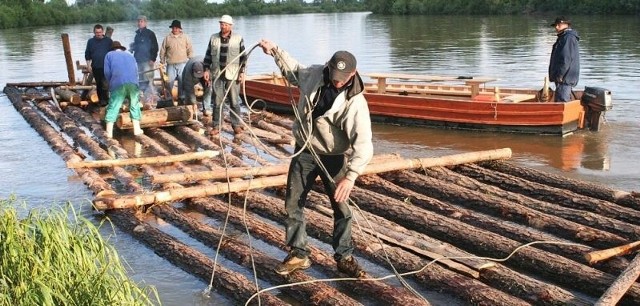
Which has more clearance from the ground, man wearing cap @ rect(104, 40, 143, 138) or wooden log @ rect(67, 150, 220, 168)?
man wearing cap @ rect(104, 40, 143, 138)

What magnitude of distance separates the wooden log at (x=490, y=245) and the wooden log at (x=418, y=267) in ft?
2.28

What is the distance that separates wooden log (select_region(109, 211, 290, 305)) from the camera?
5.50 metres

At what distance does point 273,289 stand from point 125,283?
1.41 metres

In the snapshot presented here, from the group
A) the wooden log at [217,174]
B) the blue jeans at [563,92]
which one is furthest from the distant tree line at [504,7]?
the wooden log at [217,174]

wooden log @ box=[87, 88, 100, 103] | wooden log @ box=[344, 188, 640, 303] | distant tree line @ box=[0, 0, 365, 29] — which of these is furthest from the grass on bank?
distant tree line @ box=[0, 0, 365, 29]

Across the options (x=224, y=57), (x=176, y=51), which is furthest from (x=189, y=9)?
(x=224, y=57)

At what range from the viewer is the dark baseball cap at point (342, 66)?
193 inches

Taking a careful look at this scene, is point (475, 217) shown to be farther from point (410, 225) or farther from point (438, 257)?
point (438, 257)

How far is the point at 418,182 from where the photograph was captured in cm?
838

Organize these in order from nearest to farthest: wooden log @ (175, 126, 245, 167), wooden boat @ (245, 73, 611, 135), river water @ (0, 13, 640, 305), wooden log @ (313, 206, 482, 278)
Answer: wooden log @ (313, 206, 482, 278) → river water @ (0, 13, 640, 305) → wooden log @ (175, 126, 245, 167) → wooden boat @ (245, 73, 611, 135)

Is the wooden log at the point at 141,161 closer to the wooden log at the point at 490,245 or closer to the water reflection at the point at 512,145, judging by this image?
the wooden log at the point at 490,245

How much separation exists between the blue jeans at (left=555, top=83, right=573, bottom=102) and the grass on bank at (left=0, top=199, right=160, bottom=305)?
30.4 feet

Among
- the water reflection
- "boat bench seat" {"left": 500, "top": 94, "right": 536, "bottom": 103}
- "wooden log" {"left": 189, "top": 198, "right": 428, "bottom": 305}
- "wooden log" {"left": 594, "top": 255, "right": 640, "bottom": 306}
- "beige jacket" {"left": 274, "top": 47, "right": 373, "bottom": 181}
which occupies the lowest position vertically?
the water reflection

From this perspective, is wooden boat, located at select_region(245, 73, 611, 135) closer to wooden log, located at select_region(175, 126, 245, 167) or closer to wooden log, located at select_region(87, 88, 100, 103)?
wooden log, located at select_region(175, 126, 245, 167)
